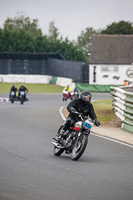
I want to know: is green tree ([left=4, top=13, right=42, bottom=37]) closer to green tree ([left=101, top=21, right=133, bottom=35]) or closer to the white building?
green tree ([left=101, top=21, right=133, bottom=35])

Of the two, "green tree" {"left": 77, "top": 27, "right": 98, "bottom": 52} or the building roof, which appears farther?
"green tree" {"left": 77, "top": 27, "right": 98, "bottom": 52}

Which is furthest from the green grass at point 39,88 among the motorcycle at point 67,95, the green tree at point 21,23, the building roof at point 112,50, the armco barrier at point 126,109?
the green tree at point 21,23

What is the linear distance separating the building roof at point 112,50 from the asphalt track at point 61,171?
2298 inches

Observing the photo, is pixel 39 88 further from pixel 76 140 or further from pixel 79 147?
pixel 79 147

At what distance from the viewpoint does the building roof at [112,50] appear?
74.7m

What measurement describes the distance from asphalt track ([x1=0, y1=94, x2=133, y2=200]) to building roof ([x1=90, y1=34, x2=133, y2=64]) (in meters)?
58.4

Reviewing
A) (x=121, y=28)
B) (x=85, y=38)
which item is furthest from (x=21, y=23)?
(x=121, y=28)

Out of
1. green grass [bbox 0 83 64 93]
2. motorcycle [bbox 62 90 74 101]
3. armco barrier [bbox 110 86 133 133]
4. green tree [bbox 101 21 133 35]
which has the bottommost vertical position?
green grass [bbox 0 83 64 93]

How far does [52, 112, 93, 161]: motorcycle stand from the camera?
11.7 m

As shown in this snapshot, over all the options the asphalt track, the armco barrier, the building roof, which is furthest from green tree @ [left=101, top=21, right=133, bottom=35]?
the asphalt track

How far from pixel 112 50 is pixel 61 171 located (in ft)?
217

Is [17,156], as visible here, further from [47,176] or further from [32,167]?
[47,176]

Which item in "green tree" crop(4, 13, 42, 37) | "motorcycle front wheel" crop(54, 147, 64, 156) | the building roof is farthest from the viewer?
"green tree" crop(4, 13, 42, 37)

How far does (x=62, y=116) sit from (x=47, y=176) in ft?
54.8
